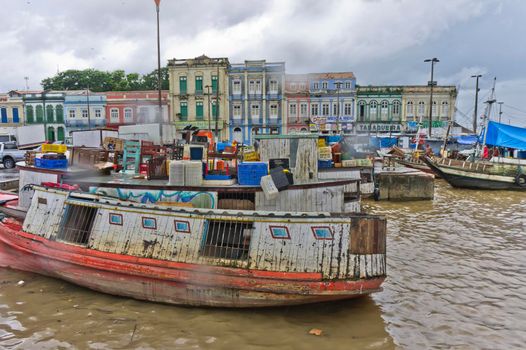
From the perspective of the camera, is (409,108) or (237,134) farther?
(237,134)

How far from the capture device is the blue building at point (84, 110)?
1922 inches

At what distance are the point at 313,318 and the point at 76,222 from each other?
5638 mm

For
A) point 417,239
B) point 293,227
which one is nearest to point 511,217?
point 417,239

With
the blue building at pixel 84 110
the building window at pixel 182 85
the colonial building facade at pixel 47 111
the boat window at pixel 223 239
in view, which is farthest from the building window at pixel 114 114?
the boat window at pixel 223 239

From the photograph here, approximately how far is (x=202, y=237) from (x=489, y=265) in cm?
763

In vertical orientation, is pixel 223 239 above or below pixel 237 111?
below

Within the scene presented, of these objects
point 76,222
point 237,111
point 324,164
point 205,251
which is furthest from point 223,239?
point 237,111

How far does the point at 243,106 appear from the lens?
4753cm

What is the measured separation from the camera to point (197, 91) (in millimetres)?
47625

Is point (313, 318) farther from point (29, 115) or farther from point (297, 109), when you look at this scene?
point (29, 115)

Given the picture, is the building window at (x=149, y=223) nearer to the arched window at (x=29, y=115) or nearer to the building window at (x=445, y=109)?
the building window at (x=445, y=109)

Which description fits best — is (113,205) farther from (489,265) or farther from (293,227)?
(489,265)

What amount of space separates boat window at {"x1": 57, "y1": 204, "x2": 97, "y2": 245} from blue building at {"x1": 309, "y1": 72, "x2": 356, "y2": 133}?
132 feet

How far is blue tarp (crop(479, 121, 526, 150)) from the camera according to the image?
2445 cm
